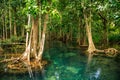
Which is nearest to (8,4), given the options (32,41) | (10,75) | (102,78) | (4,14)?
(4,14)

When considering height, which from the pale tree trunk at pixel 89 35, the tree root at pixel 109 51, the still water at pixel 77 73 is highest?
the pale tree trunk at pixel 89 35

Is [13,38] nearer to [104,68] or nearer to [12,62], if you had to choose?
[12,62]

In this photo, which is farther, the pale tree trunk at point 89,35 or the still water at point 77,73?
the pale tree trunk at point 89,35

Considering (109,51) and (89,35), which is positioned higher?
(89,35)

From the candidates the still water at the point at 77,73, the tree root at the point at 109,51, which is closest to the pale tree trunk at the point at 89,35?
the tree root at the point at 109,51

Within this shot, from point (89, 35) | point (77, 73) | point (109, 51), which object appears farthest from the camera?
point (89, 35)

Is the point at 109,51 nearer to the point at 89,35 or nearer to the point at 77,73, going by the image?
the point at 89,35

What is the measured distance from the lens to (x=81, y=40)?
127 ft

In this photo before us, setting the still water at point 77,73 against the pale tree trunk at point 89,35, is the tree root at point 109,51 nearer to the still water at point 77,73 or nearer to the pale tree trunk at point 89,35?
the pale tree trunk at point 89,35

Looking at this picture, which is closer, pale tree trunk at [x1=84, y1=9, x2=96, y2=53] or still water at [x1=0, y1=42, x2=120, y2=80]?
still water at [x1=0, y1=42, x2=120, y2=80]

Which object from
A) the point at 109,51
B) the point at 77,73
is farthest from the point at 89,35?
the point at 77,73

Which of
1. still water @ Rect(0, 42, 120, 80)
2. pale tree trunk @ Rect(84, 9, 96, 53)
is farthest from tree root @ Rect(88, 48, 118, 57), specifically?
still water @ Rect(0, 42, 120, 80)

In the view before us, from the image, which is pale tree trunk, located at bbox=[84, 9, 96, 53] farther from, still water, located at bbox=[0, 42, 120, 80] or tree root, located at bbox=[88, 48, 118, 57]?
still water, located at bbox=[0, 42, 120, 80]

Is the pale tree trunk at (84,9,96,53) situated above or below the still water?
above
